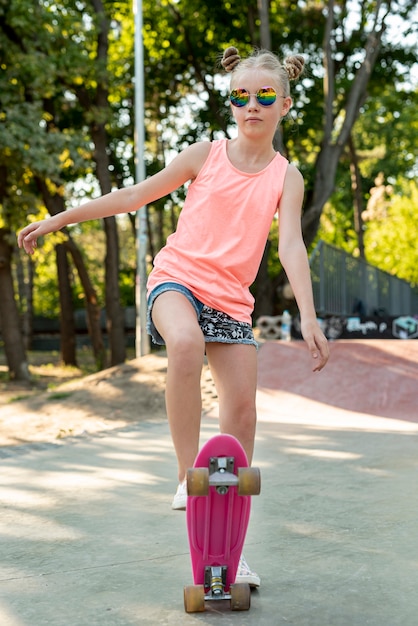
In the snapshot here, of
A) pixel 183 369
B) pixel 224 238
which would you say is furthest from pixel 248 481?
pixel 224 238

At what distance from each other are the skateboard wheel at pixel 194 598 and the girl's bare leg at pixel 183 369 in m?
0.40

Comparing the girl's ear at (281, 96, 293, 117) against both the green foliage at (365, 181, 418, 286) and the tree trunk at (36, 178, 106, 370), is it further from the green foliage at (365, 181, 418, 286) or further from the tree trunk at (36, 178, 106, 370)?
the green foliage at (365, 181, 418, 286)

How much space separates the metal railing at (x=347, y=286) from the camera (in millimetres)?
15922

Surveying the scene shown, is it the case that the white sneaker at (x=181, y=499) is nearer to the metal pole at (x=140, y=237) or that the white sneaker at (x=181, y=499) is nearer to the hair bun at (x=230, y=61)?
the hair bun at (x=230, y=61)

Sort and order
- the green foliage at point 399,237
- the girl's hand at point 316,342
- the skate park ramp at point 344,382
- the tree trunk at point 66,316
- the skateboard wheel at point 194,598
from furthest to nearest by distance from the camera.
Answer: the green foliage at point 399,237
the tree trunk at point 66,316
the skate park ramp at point 344,382
the girl's hand at point 316,342
the skateboard wheel at point 194,598

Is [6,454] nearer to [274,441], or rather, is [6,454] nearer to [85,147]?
[274,441]

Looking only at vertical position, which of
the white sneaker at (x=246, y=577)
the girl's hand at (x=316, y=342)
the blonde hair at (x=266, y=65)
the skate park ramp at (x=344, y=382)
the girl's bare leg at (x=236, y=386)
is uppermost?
the blonde hair at (x=266, y=65)

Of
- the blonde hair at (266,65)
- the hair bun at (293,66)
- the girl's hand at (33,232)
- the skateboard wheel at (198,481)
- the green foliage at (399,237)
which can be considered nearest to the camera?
the skateboard wheel at (198,481)

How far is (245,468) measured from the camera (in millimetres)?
2754

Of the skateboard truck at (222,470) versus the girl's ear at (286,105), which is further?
the girl's ear at (286,105)

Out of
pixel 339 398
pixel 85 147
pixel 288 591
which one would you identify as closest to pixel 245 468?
pixel 288 591

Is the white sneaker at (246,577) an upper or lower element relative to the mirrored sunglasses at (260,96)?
lower

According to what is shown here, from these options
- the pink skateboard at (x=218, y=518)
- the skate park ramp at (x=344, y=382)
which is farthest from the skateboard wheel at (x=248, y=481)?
the skate park ramp at (x=344, y=382)

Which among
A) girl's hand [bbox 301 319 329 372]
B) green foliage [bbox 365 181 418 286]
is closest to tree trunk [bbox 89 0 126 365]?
girl's hand [bbox 301 319 329 372]
